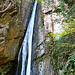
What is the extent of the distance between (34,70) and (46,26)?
305 centimetres

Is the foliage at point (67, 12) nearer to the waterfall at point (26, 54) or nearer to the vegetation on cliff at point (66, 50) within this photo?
the vegetation on cliff at point (66, 50)

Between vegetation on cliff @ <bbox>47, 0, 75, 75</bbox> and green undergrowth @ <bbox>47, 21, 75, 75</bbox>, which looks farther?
green undergrowth @ <bbox>47, 21, 75, 75</bbox>

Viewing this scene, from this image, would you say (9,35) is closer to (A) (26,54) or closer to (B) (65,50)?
(A) (26,54)

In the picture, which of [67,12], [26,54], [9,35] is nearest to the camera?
[67,12]

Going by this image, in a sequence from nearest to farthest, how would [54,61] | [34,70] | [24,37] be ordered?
[54,61], [34,70], [24,37]

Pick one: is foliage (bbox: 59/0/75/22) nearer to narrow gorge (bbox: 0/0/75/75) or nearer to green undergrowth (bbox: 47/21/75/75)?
narrow gorge (bbox: 0/0/75/75)

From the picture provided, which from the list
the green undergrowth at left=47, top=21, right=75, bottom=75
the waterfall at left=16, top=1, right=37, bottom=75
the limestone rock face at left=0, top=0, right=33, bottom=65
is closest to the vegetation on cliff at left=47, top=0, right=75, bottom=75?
the green undergrowth at left=47, top=21, right=75, bottom=75

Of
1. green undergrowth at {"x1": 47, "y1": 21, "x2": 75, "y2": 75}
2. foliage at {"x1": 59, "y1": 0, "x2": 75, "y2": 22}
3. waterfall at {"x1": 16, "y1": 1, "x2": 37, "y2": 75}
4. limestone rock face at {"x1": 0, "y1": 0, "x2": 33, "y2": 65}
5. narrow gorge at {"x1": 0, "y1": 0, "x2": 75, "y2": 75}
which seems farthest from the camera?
waterfall at {"x1": 16, "y1": 1, "x2": 37, "y2": 75}

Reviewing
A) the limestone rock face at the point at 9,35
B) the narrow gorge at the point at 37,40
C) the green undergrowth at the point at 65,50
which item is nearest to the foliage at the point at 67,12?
the narrow gorge at the point at 37,40

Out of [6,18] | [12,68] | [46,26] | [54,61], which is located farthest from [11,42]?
[54,61]

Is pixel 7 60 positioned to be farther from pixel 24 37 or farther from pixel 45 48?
pixel 45 48

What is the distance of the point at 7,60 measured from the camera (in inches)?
235

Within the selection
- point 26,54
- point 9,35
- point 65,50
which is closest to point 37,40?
point 26,54

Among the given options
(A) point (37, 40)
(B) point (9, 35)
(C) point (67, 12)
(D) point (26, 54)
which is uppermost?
(C) point (67, 12)
